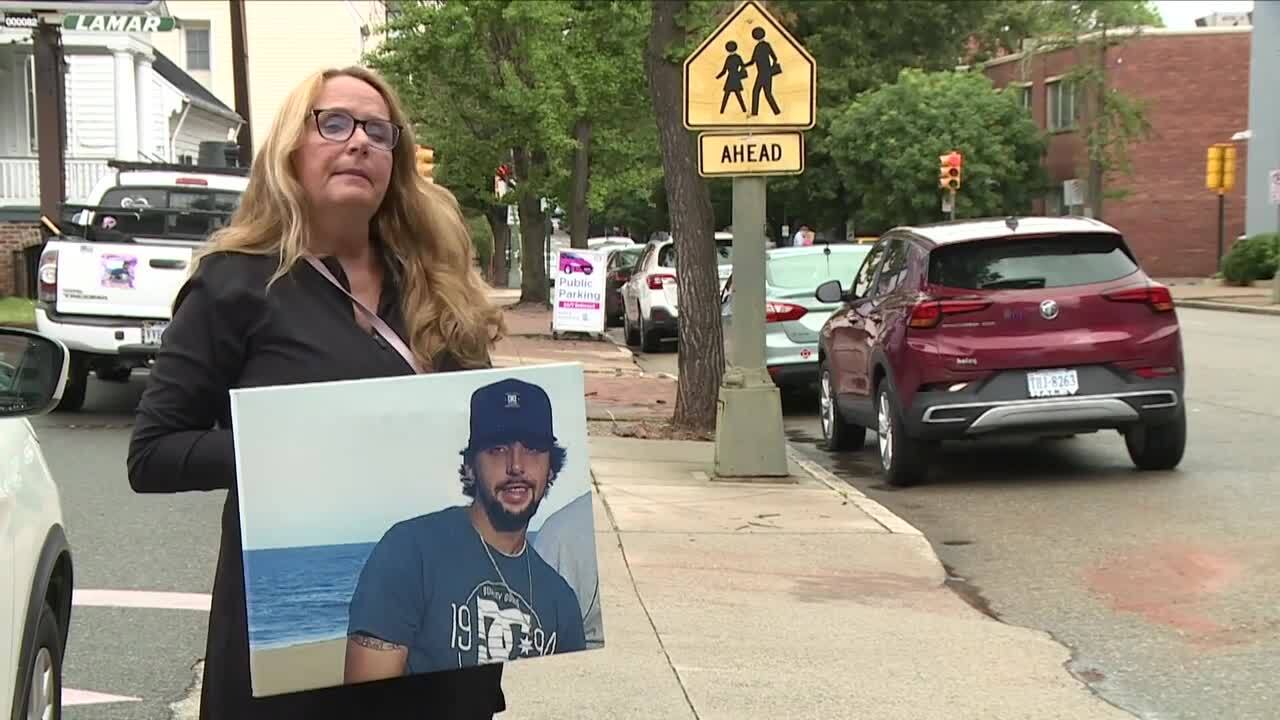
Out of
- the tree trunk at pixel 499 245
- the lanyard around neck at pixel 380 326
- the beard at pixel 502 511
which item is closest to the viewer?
the beard at pixel 502 511

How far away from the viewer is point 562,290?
76.2 feet

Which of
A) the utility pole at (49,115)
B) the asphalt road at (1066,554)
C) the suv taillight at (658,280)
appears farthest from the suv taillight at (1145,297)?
the utility pole at (49,115)

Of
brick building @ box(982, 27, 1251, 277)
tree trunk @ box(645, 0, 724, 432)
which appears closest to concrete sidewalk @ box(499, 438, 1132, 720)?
tree trunk @ box(645, 0, 724, 432)

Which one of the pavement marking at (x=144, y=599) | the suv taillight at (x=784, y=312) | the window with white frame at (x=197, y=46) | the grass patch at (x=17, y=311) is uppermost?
the window with white frame at (x=197, y=46)

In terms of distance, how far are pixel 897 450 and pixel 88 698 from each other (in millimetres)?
5938

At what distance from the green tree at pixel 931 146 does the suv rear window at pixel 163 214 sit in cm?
3295

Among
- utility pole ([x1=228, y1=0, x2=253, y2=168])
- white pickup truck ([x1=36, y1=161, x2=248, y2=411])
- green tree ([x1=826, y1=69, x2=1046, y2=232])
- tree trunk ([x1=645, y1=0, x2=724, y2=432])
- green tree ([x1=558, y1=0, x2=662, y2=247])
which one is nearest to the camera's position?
white pickup truck ([x1=36, y1=161, x2=248, y2=411])

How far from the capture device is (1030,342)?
942cm

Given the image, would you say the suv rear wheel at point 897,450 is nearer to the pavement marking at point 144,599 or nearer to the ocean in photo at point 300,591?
the pavement marking at point 144,599

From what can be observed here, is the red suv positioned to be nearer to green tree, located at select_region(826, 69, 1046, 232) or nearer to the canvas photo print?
the canvas photo print

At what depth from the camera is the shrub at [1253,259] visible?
33844 mm

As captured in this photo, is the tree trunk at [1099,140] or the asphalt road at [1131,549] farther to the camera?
the tree trunk at [1099,140]

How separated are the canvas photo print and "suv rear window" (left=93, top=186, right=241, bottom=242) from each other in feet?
33.3

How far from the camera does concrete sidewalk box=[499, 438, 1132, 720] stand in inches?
205
